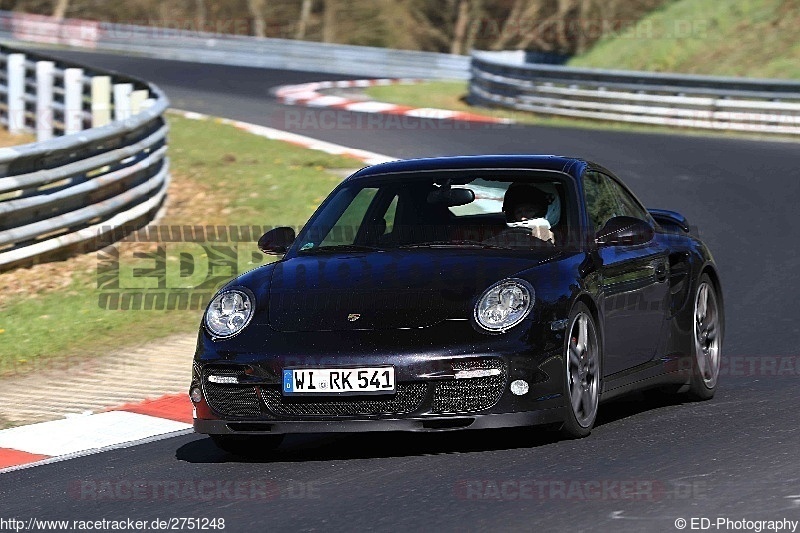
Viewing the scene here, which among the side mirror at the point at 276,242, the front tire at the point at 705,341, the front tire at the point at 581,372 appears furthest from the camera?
the front tire at the point at 705,341

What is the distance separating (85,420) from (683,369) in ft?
10.7

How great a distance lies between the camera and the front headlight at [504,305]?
656 cm

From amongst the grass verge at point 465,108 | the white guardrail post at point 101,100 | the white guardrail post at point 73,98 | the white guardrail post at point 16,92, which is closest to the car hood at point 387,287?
the white guardrail post at point 101,100

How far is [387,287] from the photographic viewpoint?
6891 mm

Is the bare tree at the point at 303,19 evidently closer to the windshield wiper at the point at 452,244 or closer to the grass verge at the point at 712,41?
the grass verge at the point at 712,41

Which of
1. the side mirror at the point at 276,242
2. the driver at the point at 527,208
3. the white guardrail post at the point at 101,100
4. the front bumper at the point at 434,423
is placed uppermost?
the driver at the point at 527,208

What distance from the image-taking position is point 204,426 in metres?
6.88

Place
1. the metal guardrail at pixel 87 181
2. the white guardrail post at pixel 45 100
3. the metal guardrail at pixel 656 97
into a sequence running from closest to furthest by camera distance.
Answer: the metal guardrail at pixel 87 181 → the white guardrail post at pixel 45 100 → the metal guardrail at pixel 656 97

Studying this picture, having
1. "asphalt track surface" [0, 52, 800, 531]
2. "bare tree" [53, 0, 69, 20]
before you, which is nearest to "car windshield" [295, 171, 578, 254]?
"asphalt track surface" [0, 52, 800, 531]

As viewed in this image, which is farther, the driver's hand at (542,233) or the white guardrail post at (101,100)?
the white guardrail post at (101,100)

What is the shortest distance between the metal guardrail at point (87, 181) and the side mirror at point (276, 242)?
4.77 metres

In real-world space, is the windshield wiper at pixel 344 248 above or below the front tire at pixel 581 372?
above

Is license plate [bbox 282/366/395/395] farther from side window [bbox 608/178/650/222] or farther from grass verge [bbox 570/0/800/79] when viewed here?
grass verge [bbox 570/0/800/79]

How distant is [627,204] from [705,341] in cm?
87
